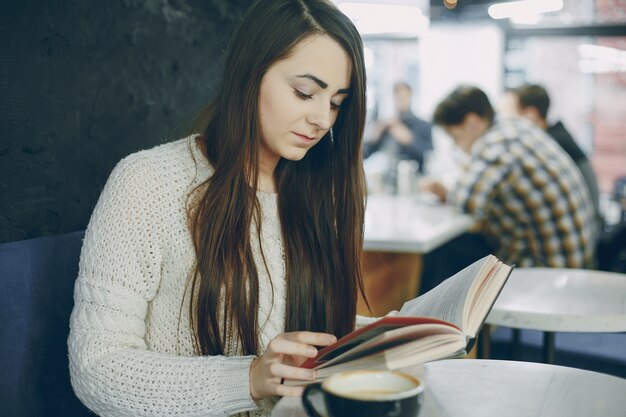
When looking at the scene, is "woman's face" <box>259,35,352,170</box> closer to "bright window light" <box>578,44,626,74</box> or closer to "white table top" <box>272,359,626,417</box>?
"white table top" <box>272,359,626,417</box>

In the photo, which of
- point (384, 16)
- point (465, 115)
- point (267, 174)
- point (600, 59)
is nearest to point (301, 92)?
point (267, 174)

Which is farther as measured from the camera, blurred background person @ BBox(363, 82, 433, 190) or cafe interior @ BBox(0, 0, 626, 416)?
blurred background person @ BBox(363, 82, 433, 190)

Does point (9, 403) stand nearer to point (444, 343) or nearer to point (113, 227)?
point (113, 227)

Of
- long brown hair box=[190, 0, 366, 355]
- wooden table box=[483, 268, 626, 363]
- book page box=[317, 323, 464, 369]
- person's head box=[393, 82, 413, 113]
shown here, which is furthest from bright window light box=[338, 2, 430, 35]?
book page box=[317, 323, 464, 369]

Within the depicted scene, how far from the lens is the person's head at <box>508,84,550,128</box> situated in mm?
4070

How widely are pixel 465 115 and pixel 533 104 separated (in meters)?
0.67

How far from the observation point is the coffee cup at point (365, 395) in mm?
739

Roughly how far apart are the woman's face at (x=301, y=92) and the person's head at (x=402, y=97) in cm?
530

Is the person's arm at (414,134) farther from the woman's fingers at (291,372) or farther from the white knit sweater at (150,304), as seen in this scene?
the woman's fingers at (291,372)

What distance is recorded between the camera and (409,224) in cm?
303

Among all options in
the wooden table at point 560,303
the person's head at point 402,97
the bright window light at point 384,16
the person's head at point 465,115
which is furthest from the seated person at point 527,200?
the person's head at point 402,97

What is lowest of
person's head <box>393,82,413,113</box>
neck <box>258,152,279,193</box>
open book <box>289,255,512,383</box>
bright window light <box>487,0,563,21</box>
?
open book <box>289,255,512,383</box>

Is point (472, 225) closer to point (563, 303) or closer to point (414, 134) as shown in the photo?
point (563, 303)

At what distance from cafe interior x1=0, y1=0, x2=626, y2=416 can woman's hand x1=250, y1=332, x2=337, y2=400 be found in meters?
0.04
